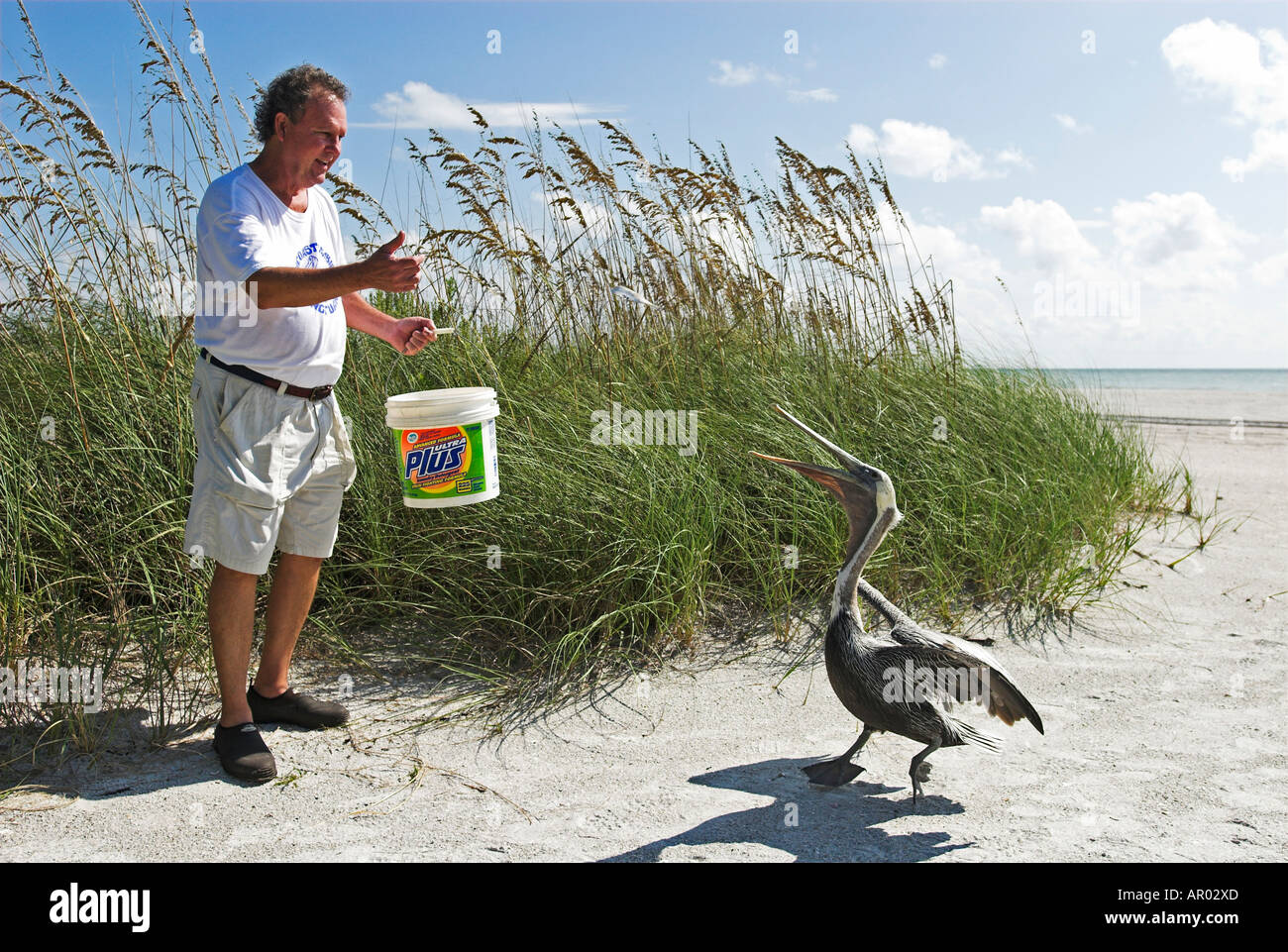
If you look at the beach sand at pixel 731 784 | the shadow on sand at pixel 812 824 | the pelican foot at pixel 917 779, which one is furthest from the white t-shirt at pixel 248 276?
the pelican foot at pixel 917 779

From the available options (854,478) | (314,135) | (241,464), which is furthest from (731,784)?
(314,135)

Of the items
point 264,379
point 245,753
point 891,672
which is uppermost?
point 264,379

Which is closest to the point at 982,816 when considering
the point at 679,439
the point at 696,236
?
the point at 679,439

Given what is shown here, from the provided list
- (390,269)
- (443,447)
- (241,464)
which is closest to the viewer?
(390,269)

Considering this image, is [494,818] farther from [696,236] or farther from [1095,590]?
[696,236]

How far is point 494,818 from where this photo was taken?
8.43 feet

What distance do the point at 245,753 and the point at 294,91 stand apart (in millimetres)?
2033

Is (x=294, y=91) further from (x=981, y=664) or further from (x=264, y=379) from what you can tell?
(x=981, y=664)

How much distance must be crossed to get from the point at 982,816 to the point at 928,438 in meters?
2.46

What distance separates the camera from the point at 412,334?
3.16 meters

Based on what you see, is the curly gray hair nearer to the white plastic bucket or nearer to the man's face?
the man's face

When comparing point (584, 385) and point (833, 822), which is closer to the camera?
point (833, 822)

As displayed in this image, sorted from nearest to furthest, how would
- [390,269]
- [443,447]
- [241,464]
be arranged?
[390,269] < [241,464] < [443,447]

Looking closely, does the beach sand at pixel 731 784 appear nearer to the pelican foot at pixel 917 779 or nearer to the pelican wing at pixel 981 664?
the pelican foot at pixel 917 779
